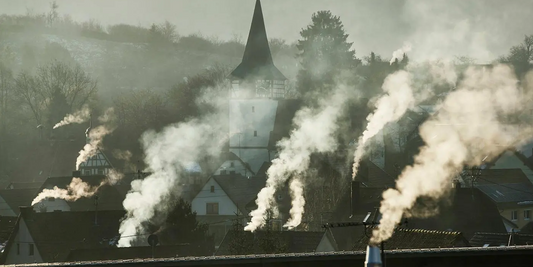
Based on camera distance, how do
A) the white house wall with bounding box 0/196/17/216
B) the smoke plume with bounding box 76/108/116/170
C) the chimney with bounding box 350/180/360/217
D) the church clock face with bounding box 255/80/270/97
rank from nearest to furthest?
the chimney with bounding box 350/180/360/217
the white house wall with bounding box 0/196/17/216
the smoke plume with bounding box 76/108/116/170
the church clock face with bounding box 255/80/270/97

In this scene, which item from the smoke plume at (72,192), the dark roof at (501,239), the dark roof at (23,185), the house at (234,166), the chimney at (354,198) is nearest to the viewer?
the dark roof at (501,239)

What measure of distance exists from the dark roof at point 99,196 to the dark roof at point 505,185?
25604mm

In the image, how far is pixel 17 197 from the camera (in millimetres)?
79500

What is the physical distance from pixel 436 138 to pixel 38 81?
98460 millimetres

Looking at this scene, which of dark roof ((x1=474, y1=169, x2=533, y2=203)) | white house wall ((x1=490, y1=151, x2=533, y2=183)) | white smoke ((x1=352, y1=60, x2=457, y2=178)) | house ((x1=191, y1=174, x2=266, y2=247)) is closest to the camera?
dark roof ((x1=474, y1=169, x2=533, y2=203))

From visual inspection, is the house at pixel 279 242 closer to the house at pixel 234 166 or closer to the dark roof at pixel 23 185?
the house at pixel 234 166

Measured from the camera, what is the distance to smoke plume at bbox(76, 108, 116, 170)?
3824 inches

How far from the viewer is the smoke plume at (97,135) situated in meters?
97.1

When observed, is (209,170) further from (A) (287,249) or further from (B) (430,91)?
(A) (287,249)

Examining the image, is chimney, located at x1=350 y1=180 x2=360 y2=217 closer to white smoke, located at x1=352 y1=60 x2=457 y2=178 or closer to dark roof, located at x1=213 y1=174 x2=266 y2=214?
white smoke, located at x1=352 y1=60 x2=457 y2=178

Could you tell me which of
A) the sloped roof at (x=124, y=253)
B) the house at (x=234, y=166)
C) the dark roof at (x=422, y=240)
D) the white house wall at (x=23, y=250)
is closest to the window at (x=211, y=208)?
the house at (x=234, y=166)

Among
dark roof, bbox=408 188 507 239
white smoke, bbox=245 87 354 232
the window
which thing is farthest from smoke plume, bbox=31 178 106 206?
dark roof, bbox=408 188 507 239

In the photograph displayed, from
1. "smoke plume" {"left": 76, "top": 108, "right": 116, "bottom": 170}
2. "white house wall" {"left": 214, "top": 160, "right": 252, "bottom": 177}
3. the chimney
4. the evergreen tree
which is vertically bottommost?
the chimney

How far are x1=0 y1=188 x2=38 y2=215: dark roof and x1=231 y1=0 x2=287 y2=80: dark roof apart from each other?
27.5 meters
